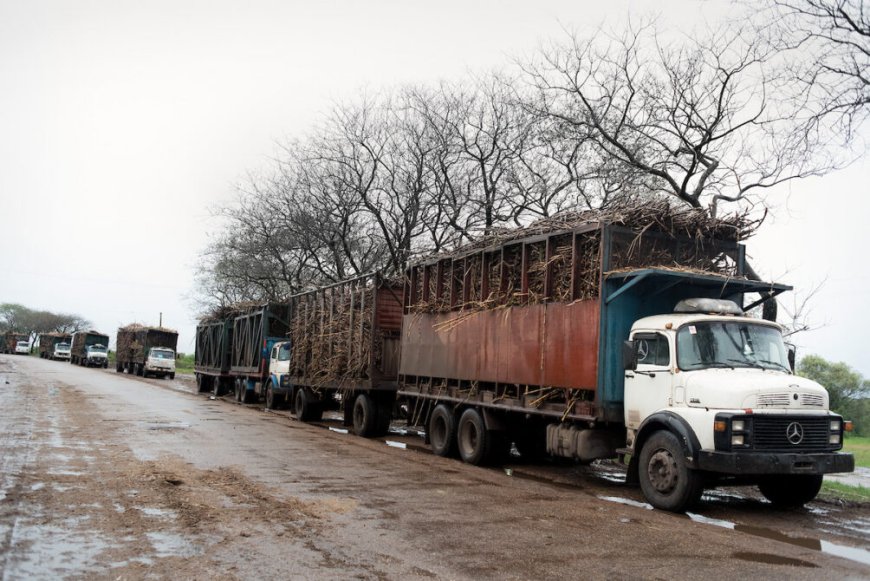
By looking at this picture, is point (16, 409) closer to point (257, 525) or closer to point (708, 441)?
point (257, 525)

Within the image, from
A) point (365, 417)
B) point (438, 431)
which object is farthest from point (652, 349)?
point (365, 417)

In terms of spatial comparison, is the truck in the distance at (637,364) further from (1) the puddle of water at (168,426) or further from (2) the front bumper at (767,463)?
(1) the puddle of water at (168,426)

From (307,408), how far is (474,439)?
911 centimetres

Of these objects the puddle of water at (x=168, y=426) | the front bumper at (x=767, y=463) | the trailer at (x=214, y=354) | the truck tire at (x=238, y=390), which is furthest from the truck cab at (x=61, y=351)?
the front bumper at (x=767, y=463)

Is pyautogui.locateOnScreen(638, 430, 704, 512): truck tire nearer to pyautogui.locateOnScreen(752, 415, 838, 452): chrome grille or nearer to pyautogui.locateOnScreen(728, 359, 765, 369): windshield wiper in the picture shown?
pyautogui.locateOnScreen(752, 415, 838, 452): chrome grille

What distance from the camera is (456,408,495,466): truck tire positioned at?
41.9ft

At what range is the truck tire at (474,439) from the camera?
12.8 metres

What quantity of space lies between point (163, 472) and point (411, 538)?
15.1 feet

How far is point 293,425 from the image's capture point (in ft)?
63.3

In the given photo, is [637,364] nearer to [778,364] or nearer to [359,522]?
[778,364]

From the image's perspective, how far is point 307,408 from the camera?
21141 mm

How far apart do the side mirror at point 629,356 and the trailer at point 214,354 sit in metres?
24.3

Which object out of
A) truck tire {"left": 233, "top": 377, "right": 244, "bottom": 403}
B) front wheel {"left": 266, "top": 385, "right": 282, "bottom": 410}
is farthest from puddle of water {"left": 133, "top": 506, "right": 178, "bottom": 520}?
truck tire {"left": 233, "top": 377, "right": 244, "bottom": 403}

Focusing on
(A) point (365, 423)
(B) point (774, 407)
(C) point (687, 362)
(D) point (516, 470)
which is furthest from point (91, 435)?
(B) point (774, 407)
